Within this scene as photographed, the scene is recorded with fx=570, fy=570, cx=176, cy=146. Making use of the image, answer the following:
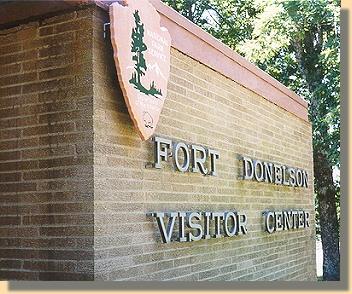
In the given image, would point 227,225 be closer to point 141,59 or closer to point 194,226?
point 194,226

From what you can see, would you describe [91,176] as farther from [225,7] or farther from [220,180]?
[225,7]

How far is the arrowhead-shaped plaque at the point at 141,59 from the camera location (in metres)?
3.81

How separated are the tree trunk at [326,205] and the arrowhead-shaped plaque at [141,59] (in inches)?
315

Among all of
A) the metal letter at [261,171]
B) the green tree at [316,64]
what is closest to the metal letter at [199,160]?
the metal letter at [261,171]

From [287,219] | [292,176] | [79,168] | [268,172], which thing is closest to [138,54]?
[79,168]

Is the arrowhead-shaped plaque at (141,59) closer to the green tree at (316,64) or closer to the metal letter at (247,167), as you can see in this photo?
the metal letter at (247,167)

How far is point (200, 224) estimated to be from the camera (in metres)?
4.90

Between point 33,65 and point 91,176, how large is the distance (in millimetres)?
971

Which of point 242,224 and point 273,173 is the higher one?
point 273,173

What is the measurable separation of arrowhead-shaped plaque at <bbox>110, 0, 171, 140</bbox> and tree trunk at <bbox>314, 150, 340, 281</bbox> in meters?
8.01

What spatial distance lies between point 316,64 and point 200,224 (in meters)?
7.59

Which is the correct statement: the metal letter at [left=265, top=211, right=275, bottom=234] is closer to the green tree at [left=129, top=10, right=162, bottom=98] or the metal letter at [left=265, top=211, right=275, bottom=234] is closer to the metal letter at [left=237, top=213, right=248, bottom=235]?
the metal letter at [left=237, top=213, right=248, bottom=235]

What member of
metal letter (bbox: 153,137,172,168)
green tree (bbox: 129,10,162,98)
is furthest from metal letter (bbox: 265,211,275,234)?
green tree (bbox: 129,10,162,98)

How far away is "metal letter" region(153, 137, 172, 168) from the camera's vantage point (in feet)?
14.1
